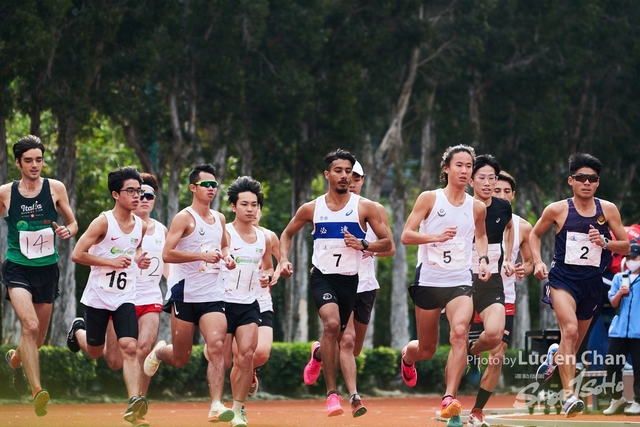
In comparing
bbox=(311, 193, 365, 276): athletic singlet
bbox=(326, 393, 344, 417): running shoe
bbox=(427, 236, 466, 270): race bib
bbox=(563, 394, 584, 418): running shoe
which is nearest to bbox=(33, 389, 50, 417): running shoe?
bbox=(326, 393, 344, 417): running shoe

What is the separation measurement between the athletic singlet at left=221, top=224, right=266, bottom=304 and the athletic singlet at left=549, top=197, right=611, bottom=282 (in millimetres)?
3220

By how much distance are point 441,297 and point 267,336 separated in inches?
125

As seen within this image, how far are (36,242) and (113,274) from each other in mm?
1088

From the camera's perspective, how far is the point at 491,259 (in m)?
13.4

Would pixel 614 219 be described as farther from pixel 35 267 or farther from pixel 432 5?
pixel 432 5

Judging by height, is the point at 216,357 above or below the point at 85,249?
below

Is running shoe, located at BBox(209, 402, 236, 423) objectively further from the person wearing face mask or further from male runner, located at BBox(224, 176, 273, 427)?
the person wearing face mask

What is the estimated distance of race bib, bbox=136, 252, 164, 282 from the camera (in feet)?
47.0

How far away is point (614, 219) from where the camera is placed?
1315 centimetres

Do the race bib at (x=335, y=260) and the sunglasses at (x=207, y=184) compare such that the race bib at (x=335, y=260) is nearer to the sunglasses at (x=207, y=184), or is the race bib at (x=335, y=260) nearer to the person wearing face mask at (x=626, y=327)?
the sunglasses at (x=207, y=184)

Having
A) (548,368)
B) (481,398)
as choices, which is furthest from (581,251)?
(548,368)

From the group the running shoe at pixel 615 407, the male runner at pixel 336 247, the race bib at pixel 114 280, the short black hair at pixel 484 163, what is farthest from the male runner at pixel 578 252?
the race bib at pixel 114 280

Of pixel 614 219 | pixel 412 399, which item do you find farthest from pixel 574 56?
pixel 614 219

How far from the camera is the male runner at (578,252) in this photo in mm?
12914
